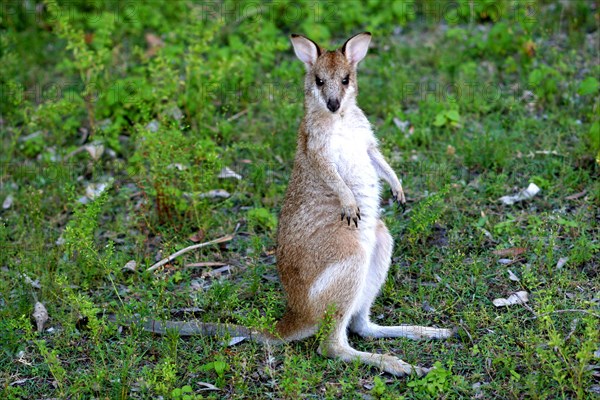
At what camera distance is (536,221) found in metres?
5.58

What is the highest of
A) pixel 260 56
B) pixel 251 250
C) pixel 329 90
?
pixel 329 90

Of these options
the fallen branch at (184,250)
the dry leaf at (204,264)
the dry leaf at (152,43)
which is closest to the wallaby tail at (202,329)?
the fallen branch at (184,250)

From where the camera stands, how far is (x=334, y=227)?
4805mm

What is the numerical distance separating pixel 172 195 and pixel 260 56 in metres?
2.36

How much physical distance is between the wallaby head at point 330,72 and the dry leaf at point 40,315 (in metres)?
2.18

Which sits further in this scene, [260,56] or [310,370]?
[260,56]

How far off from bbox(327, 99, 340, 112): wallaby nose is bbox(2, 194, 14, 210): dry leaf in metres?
3.04

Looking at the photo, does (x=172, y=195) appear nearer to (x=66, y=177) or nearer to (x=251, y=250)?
(x=251, y=250)

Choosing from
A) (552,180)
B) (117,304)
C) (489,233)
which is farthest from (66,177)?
(552,180)

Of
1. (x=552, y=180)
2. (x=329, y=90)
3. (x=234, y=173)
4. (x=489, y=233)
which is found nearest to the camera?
(x=329, y=90)

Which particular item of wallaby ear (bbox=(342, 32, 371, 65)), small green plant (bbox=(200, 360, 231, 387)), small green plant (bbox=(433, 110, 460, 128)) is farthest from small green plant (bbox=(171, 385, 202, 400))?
small green plant (bbox=(433, 110, 460, 128))

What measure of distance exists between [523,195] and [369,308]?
5.73 ft

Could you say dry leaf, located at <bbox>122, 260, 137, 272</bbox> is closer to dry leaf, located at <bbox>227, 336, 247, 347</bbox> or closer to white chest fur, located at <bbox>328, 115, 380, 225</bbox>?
dry leaf, located at <bbox>227, 336, 247, 347</bbox>

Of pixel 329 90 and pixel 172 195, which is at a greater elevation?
pixel 329 90
